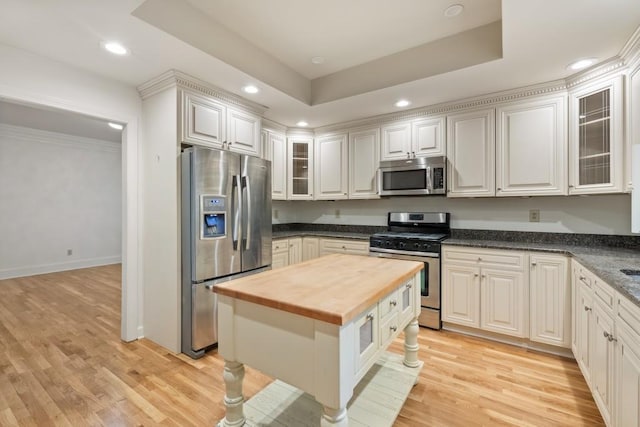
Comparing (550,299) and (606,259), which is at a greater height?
(606,259)

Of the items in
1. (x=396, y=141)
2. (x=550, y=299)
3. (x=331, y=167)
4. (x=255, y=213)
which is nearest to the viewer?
(x=550, y=299)

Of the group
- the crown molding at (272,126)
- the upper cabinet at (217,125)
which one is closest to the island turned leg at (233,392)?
the upper cabinet at (217,125)

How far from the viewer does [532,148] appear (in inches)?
111

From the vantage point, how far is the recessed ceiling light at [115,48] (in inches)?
84.0

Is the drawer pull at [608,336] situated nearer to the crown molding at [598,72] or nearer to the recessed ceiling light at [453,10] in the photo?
the crown molding at [598,72]

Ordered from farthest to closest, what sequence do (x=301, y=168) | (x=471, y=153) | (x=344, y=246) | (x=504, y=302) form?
(x=301, y=168) < (x=344, y=246) < (x=471, y=153) < (x=504, y=302)

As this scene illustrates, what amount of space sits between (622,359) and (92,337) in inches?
157

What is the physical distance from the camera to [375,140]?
3.76 metres

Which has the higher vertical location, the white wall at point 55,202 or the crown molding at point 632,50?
the crown molding at point 632,50

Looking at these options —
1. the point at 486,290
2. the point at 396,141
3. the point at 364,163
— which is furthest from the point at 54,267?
the point at 486,290

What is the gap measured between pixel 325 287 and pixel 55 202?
657cm

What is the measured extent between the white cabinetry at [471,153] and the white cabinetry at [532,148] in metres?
0.08

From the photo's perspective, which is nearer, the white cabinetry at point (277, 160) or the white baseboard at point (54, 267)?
the white cabinetry at point (277, 160)

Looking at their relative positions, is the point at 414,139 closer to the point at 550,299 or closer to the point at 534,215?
the point at 534,215
